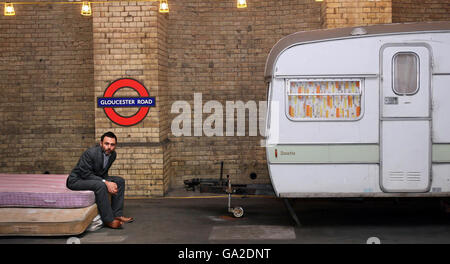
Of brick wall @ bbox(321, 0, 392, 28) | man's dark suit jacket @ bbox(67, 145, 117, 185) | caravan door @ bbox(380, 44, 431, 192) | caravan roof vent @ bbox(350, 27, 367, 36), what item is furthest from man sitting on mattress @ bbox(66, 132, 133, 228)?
brick wall @ bbox(321, 0, 392, 28)

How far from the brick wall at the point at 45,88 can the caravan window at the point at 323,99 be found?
18.6 feet

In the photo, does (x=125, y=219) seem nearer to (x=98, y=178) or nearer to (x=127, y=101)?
(x=98, y=178)

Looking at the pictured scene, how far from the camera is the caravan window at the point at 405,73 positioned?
8227 millimetres

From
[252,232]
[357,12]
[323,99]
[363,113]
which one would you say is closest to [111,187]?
[252,232]

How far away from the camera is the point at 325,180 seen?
27.3 ft

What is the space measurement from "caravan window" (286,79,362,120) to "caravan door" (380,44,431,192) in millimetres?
421

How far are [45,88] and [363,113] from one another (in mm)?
7410

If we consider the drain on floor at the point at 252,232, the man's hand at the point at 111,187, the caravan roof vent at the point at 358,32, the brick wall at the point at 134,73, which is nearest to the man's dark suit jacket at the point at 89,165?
the man's hand at the point at 111,187

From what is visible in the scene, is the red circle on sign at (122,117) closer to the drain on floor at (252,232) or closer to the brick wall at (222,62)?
the brick wall at (222,62)

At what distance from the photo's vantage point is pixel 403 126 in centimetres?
825

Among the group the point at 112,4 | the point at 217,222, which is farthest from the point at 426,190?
the point at 112,4

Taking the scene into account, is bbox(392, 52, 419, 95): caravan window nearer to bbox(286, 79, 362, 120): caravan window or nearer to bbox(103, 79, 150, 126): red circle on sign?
bbox(286, 79, 362, 120): caravan window

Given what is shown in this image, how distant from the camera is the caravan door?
27.0ft

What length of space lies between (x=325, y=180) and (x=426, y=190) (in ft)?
4.85
